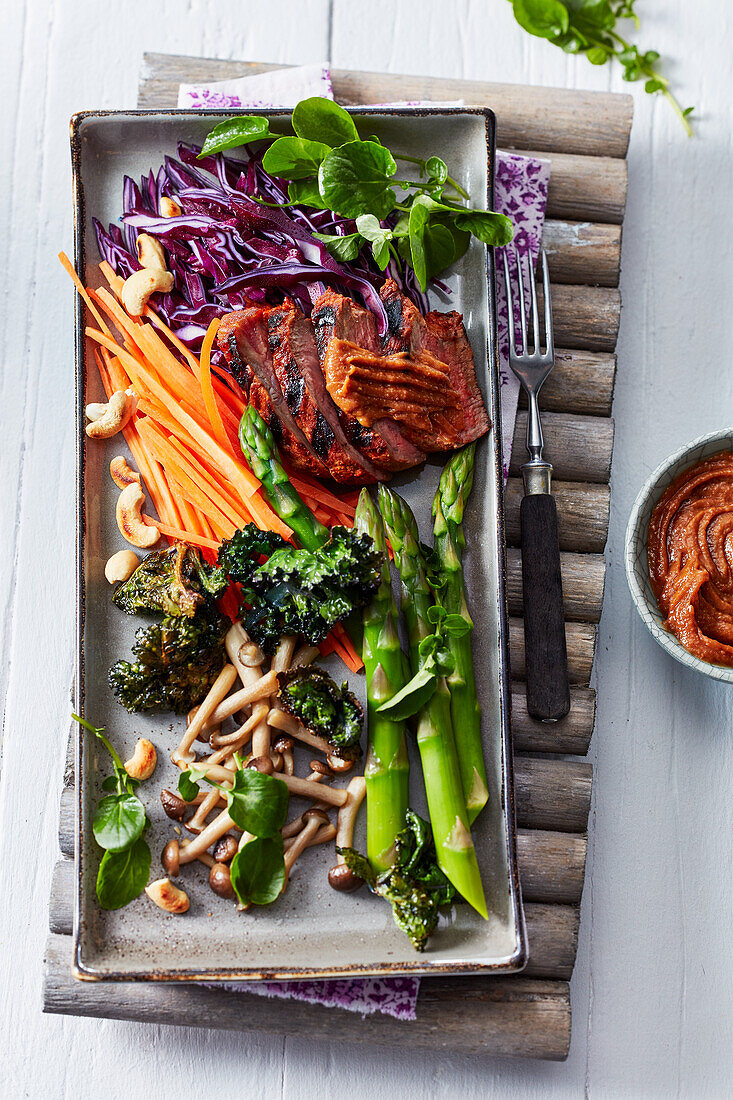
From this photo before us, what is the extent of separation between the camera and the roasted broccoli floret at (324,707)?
3.33 m

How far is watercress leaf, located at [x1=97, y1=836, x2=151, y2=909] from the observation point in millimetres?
3227

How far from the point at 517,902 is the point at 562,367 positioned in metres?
2.30

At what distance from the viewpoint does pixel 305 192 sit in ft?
12.2

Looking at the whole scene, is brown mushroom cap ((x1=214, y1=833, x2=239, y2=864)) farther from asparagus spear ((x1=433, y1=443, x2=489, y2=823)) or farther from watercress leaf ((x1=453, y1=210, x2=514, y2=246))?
watercress leaf ((x1=453, y1=210, x2=514, y2=246))

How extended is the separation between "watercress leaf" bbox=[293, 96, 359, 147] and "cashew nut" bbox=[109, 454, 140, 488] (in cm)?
155

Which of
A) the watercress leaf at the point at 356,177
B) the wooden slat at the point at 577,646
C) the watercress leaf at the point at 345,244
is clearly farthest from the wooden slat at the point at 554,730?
the watercress leaf at the point at 356,177

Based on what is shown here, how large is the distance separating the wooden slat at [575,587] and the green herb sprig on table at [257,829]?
133 cm

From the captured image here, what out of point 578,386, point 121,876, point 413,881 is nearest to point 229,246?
point 578,386

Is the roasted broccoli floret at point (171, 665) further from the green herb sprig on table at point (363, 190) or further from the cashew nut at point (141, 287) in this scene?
the green herb sprig on table at point (363, 190)

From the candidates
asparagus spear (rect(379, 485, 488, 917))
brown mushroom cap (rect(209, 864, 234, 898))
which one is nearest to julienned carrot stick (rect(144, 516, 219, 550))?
asparagus spear (rect(379, 485, 488, 917))

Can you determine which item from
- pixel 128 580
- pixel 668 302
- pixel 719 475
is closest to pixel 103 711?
pixel 128 580

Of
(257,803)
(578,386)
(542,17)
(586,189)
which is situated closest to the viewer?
(257,803)

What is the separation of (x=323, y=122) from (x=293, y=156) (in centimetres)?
18

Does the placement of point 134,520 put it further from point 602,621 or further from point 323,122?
point 602,621
